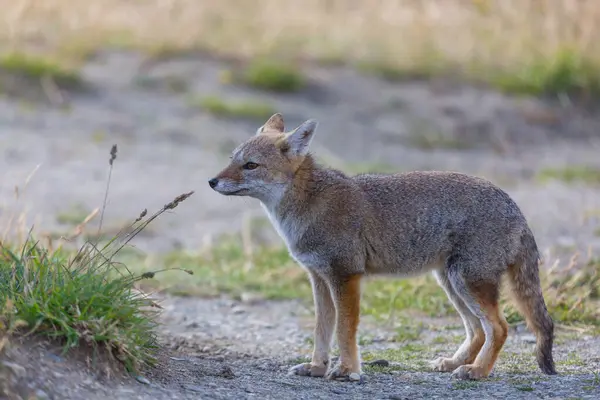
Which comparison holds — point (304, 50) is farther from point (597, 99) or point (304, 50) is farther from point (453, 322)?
point (453, 322)

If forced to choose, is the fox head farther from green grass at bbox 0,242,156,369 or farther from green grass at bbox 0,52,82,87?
green grass at bbox 0,52,82,87

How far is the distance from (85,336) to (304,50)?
13.8 m

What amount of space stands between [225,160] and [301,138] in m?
7.60

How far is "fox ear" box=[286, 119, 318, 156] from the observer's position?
281 inches

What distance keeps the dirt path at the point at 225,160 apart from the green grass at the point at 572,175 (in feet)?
0.74

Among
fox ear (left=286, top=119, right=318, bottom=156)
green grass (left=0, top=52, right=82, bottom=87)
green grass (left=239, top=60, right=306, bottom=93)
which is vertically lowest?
fox ear (left=286, top=119, right=318, bottom=156)

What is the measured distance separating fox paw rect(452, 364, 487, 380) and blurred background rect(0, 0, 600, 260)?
17.9 ft

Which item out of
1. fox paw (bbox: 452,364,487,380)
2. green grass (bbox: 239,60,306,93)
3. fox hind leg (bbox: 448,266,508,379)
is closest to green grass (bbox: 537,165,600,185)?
green grass (bbox: 239,60,306,93)

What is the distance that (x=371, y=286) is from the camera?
10.0 meters

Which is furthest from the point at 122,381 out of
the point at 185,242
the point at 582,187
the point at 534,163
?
the point at 534,163

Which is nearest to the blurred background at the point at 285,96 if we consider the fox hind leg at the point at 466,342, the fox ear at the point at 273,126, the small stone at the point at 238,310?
the small stone at the point at 238,310

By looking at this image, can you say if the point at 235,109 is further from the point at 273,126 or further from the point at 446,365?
the point at 446,365

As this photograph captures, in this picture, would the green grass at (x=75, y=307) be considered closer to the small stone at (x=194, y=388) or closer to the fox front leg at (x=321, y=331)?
the small stone at (x=194, y=388)

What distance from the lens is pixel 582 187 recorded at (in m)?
15.0
